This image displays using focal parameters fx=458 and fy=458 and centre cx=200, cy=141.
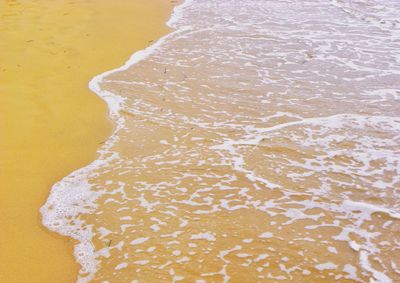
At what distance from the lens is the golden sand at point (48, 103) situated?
3201 millimetres

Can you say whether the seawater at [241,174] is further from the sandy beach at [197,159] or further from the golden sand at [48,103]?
the golden sand at [48,103]

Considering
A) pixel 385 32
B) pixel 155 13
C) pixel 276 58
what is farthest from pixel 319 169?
pixel 155 13

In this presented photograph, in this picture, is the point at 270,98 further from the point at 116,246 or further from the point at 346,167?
the point at 116,246

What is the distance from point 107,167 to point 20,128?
4.07 ft

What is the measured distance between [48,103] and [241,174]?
262cm

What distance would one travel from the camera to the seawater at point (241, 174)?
3.09 meters

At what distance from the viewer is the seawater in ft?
10.2

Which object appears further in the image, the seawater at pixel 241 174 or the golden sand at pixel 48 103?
the golden sand at pixel 48 103

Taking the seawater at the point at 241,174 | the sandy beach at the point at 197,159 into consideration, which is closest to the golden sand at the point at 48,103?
the sandy beach at the point at 197,159

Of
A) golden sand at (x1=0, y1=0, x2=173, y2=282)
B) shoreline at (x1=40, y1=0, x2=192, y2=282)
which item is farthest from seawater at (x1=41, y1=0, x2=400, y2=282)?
golden sand at (x1=0, y1=0, x2=173, y2=282)

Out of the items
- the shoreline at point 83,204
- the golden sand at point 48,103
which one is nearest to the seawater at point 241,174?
the shoreline at point 83,204

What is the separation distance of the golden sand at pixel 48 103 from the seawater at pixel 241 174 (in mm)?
180

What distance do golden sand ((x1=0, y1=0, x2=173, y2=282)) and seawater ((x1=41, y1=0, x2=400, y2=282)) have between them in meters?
0.18

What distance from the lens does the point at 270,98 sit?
5.73 meters
